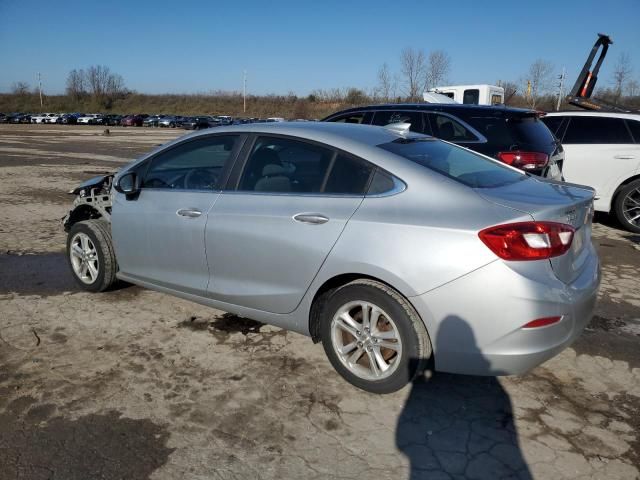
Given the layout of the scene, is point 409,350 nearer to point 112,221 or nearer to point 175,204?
point 175,204

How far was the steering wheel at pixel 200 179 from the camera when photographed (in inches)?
153

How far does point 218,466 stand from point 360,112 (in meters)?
6.23

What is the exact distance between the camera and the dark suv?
609 centimetres

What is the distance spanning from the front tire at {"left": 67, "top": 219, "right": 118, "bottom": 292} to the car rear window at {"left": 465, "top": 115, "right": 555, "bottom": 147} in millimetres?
4391

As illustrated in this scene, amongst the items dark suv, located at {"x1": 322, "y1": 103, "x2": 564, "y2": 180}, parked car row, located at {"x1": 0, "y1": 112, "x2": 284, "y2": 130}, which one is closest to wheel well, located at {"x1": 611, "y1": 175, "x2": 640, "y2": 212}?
dark suv, located at {"x1": 322, "y1": 103, "x2": 564, "y2": 180}

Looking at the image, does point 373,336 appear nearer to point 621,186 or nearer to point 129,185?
point 129,185

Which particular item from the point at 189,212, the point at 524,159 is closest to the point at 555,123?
the point at 524,159

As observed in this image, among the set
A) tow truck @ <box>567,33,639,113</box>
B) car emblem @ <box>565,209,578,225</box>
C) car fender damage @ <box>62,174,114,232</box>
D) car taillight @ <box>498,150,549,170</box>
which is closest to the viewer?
car emblem @ <box>565,209,578,225</box>

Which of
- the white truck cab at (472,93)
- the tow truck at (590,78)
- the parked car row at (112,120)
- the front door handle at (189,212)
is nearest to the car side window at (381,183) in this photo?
the front door handle at (189,212)

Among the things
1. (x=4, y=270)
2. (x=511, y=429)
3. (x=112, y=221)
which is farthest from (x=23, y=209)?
(x=511, y=429)

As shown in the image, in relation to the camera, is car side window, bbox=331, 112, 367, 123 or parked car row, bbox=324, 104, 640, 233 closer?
parked car row, bbox=324, 104, 640, 233

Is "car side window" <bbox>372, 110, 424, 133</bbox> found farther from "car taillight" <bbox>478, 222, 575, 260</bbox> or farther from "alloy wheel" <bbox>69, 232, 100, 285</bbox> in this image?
"car taillight" <bbox>478, 222, 575, 260</bbox>

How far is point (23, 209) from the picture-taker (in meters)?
8.98

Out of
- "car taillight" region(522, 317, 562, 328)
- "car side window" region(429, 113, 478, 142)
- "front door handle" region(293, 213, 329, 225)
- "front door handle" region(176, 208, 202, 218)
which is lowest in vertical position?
"car taillight" region(522, 317, 562, 328)
